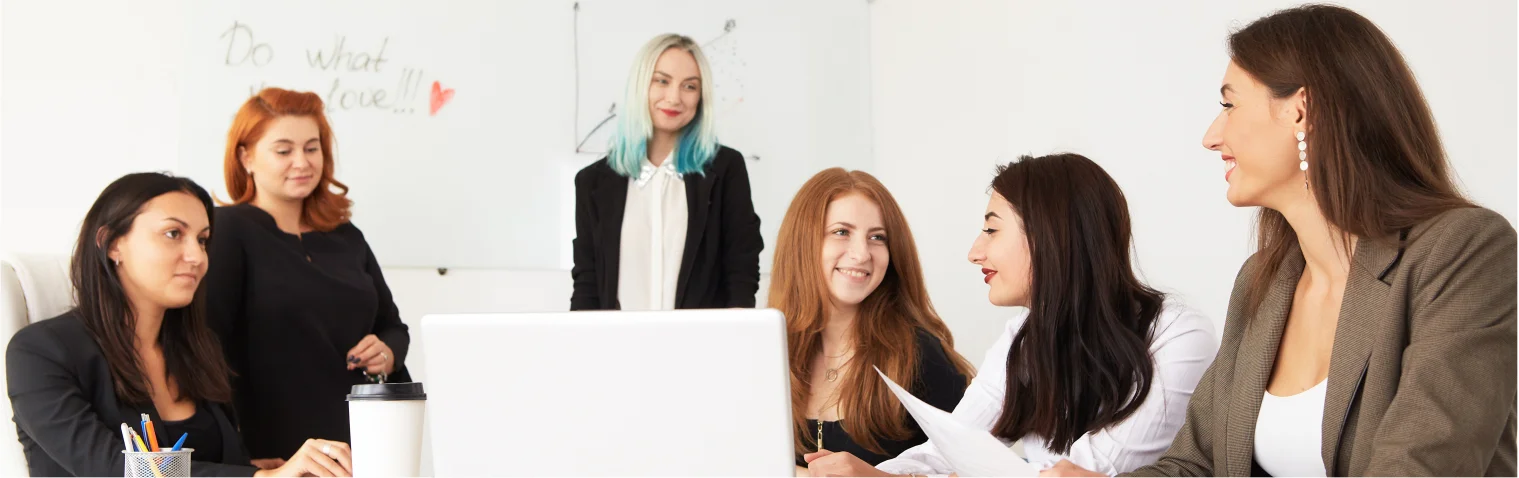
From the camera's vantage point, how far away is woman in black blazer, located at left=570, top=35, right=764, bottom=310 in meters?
3.06

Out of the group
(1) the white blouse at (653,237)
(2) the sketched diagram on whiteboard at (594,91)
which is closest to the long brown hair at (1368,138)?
(1) the white blouse at (653,237)

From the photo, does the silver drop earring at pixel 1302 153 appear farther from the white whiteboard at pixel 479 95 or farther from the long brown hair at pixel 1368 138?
the white whiteboard at pixel 479 95

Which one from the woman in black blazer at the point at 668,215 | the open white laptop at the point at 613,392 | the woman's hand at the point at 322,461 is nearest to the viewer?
the open white laptop at the point at 613,392

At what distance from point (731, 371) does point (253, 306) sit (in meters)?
2.07

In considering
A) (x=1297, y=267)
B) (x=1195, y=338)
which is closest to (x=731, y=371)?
(x=1297, y=267)

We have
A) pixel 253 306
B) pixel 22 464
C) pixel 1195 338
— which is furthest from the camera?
pixel 253 306

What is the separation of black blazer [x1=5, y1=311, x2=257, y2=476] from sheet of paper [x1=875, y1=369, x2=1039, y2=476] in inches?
46.7

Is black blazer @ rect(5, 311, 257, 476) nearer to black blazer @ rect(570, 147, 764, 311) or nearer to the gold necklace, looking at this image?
the gold necklace

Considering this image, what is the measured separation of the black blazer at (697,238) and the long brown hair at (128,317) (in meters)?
1.01

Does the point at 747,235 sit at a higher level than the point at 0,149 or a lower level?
lower

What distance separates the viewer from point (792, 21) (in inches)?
169

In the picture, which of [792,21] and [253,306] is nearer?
[253,306]

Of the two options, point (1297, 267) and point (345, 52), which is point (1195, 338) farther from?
point (345, 52)

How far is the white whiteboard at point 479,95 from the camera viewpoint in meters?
3.55
